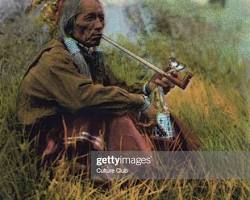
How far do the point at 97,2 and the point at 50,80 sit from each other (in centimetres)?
52

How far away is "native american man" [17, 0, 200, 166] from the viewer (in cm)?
503

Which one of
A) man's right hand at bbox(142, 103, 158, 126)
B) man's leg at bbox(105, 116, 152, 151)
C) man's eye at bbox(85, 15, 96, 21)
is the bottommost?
man's leg at bbox(105, 116, 152, 151)

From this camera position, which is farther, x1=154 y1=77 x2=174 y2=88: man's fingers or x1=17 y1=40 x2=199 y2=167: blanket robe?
x1=154 y1=77 x2=174 y2=88: man's fingers

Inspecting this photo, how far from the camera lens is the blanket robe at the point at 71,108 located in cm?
502

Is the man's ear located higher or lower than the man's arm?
higher

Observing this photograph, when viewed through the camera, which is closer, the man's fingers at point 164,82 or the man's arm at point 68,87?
the man's arm at point 68,87

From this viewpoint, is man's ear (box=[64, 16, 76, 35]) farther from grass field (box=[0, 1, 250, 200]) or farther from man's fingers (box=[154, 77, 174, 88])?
man's fingers (box=[154, 77, 174, 88])

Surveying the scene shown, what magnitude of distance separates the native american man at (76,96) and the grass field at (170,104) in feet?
0.28

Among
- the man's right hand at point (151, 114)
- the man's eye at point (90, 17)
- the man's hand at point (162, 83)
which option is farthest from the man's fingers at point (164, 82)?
the man's eye at point (90, 17)

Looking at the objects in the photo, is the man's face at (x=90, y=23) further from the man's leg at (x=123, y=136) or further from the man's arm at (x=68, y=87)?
the man's leg at (x=123, y=136)

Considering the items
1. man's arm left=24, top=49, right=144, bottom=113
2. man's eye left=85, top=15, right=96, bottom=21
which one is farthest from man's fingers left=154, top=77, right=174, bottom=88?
man's eye left=85, top=15, right=96, bottom=21

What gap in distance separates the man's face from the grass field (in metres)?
0.13

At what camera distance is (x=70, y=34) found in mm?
5078

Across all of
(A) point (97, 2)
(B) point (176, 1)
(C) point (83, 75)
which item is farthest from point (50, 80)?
(B) point (176, 1)
